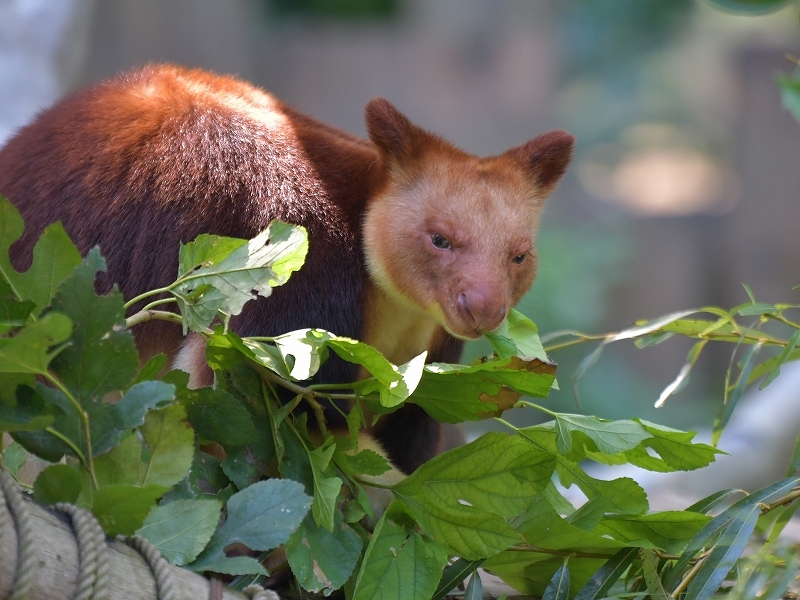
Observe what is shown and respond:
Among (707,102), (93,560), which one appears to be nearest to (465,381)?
(93,560)

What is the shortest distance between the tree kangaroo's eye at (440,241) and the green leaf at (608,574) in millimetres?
957

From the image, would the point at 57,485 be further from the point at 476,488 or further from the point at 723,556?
the point at 723,556

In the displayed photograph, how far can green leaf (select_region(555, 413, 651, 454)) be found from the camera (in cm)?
218

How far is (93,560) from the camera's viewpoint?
4.90ft

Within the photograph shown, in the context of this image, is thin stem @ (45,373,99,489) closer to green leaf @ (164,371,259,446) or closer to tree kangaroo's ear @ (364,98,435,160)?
green leaf @ (164,371,259,446)

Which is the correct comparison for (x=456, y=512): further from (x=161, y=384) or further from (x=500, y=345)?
(x=161, y=384)

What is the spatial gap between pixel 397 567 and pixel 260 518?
1.23 ft

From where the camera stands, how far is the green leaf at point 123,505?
5.27 ft

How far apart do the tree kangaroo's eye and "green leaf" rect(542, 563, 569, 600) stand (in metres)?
0.94

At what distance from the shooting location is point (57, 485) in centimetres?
167

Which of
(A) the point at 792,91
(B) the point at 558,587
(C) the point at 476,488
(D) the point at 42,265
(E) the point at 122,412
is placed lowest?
(B) the point at 558,587

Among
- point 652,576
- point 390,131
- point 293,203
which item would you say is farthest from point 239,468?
point 390,131

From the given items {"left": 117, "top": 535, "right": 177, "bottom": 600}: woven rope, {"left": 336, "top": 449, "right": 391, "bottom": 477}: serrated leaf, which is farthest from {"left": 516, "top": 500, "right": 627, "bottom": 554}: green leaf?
{"left": 117, "top": 535, "right": 177, "bottom": 600}: woven rope

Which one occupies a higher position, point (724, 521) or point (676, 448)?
point (676, 448)
